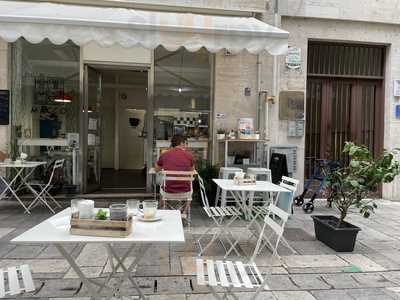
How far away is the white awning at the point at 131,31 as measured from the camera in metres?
4.66

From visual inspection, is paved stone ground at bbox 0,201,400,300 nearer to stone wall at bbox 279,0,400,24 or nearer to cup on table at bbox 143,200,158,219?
cup on table at bbox 143,200,158,219

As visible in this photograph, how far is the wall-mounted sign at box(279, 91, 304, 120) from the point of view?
733 centimetres

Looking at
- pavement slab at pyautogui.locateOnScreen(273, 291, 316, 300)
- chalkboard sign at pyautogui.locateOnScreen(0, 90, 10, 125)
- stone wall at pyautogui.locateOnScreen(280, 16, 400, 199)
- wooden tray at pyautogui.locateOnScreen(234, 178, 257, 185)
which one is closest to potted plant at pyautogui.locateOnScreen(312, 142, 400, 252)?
wooden tray at pyautogui.locateOnScreen(234, 178, 257, 185)

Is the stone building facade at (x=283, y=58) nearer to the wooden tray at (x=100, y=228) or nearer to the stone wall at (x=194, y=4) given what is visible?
the stone wall at (x=194, y=4)

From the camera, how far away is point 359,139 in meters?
8.07

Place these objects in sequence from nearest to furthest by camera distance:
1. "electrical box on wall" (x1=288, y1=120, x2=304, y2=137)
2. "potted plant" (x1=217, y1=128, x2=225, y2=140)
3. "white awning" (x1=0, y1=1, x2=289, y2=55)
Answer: "white awning" (x1=0, y1=1, x2=289, y2=55) → "potted plant" (x1=217, y1=128, x2=225, y2=140) → "electrical box on wall" (x1=288, y1=120, x2=304, y2=137)

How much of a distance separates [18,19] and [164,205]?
303 cm

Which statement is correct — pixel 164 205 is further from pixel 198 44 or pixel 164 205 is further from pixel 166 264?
pixel 198 44

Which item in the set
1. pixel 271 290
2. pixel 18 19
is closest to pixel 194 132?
pixel 18 19

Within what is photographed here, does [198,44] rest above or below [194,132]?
above

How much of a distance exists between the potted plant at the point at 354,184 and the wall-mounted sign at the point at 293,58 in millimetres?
3145

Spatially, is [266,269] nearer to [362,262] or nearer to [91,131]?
[362,262]

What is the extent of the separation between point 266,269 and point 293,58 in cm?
468

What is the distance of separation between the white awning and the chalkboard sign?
1.89 meters
